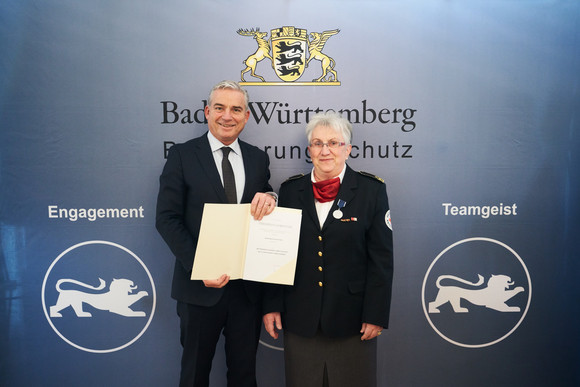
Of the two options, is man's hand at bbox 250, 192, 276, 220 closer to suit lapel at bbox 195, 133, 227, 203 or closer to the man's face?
suit lapel at bbox 195, 133, 227, 203

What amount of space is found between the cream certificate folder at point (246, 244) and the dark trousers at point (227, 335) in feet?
0.71

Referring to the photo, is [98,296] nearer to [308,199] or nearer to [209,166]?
[209,166]

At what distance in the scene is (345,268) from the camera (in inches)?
67.0

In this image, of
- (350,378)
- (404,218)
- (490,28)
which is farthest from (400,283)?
(490,28)

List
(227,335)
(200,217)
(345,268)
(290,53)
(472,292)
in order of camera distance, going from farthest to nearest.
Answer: (472,292), (290,53), (227,335), (200,217), (345,268)

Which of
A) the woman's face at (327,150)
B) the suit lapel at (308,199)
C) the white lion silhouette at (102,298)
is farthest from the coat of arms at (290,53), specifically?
the white lion silhouette at (102,298)

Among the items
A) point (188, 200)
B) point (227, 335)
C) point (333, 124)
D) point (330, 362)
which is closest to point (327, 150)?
point (333, 124)

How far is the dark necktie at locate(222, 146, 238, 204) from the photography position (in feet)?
6.22

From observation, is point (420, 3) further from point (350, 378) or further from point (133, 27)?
point (350, 378)

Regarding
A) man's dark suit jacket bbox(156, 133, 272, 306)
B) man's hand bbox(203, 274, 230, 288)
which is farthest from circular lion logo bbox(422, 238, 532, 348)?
man's hand bbox(203, 274, 230, 288)

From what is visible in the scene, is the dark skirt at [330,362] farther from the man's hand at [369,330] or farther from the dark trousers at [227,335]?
the dark trousers at [227,335]

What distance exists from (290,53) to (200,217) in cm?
124

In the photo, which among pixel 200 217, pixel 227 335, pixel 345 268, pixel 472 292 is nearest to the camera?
pixel 345 268

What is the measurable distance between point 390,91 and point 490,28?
0.81 m
